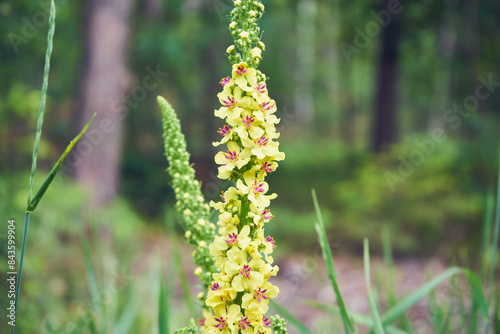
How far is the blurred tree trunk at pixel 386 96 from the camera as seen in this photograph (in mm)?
11495

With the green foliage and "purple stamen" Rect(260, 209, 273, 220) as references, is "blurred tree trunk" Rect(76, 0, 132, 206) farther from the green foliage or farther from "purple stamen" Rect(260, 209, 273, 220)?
"purple stamen" Rect(260, 209, 273, 220)

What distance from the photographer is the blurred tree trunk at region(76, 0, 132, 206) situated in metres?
7.79

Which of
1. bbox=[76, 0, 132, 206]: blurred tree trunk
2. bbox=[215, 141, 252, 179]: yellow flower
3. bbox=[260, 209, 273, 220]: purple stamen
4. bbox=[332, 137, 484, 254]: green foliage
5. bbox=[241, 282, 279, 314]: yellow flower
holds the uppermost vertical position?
bbox=[76, 0, 132, 206]: blurred tree trunk

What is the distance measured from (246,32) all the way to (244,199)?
0.45 m

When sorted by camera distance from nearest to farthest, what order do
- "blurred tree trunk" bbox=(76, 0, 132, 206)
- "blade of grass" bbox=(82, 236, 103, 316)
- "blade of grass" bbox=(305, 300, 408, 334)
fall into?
"blade of grass" bbox=(305, 300, 408, 334) < "blade of grass" bbox=(82, 236, 103, 316) < "blurred tree trunk" bbox=(76, 0, 132, 206)

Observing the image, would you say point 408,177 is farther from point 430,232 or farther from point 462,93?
point 462,93

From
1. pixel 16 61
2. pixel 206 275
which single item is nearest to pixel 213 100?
pixel 16 61

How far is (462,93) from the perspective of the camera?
8.85m

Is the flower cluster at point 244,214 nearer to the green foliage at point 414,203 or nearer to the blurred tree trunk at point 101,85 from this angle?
the blurred tree trunk at point 101,85

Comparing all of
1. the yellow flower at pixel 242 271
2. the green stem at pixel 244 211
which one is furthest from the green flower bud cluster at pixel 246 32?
the yellow flower at pixel 242 271

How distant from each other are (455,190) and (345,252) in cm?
234

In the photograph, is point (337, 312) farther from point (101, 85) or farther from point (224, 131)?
point (101, 85)

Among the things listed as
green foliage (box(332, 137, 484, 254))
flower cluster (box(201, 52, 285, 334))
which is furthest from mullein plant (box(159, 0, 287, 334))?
green foliage (box(332, 137, 484, 254))

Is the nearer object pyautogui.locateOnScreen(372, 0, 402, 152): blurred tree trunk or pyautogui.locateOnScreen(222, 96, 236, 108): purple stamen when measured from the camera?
pyautogui.locateOnScreen(222, 96, 236, 108): purple stamen
